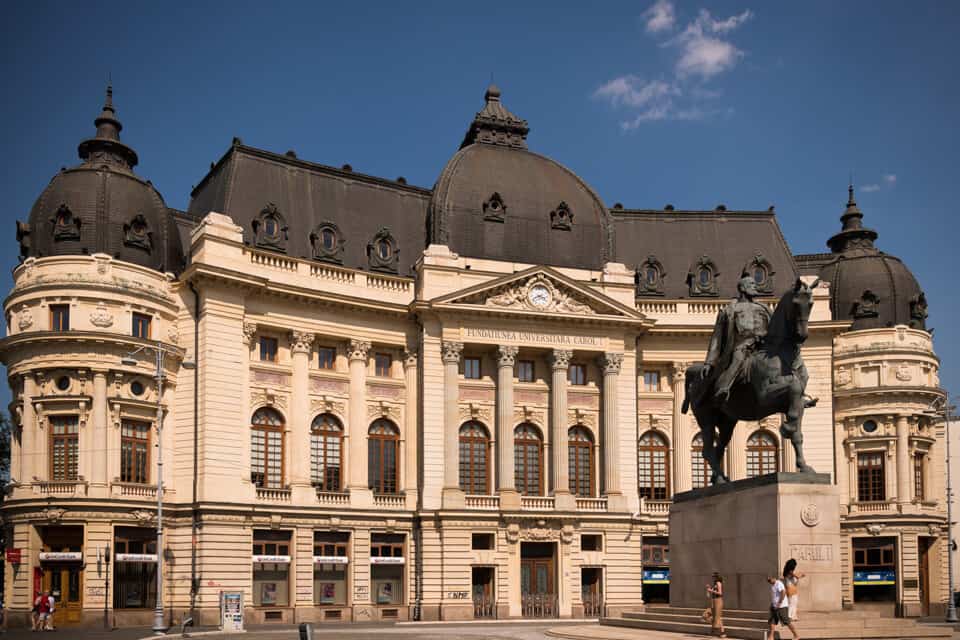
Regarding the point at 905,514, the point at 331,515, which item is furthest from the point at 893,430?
the point at 331,515

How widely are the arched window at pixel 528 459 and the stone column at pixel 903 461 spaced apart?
24.9 m

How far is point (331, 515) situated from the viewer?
60.1 metres

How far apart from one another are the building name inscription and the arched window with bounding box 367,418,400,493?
6.99 metres

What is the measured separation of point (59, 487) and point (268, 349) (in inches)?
513

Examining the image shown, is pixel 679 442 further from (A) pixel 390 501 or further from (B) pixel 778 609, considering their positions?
(B) pixel 778 609

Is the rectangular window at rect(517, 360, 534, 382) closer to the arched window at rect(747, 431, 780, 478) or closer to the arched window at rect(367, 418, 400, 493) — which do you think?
the arched window at rect(367, 418, 400, 493)

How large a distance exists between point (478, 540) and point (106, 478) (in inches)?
805

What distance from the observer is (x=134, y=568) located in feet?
179

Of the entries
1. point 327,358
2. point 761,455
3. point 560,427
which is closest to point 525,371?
point 560,427

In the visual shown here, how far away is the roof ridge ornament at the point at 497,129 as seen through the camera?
240 ft

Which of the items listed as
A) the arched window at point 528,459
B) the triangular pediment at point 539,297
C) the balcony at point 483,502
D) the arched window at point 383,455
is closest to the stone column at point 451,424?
the balcony at point 483,502

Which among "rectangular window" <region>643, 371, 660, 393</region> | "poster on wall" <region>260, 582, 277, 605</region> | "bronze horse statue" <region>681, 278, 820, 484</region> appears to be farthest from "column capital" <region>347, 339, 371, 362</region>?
"bronze horse statue" <region>681, 278, 820, 484</region>

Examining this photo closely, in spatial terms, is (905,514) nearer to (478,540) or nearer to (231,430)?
(478,540)

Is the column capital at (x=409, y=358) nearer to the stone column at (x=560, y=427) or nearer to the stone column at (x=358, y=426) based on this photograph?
the stone column at (x=358, y=426)
